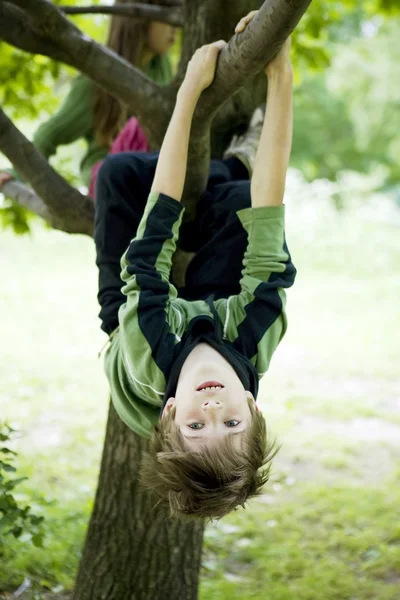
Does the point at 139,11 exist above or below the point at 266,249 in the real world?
above

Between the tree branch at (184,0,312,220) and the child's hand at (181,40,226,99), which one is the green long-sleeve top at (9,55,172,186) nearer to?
the tree branch at (184,0,312,220)

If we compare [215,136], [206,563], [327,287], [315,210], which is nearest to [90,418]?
[206,563]

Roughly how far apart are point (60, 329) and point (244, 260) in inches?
254

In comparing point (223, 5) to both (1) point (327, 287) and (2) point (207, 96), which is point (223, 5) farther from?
(1) point (327, 287)

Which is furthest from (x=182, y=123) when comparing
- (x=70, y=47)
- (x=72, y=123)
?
(x=72, y=123)

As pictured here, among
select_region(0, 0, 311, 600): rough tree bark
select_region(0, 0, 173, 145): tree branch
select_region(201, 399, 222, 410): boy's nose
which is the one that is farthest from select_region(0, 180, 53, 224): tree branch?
select_region(201, 399, 222, 410): boy's nose

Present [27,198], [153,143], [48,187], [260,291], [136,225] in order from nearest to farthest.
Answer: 1. [260,291]
2. [136,225]
3. [153,143]
4. [48,187]
5. [27,198]

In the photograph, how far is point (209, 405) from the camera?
211 cm

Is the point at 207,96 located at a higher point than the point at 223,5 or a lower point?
lower

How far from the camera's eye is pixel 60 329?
28.1ft

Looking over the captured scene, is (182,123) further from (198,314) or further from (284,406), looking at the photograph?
(284,406)

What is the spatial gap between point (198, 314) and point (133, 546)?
1.36 meters

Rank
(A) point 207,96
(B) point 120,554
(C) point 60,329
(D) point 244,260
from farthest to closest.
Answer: (C) point 60,329 < (B) point 120,554 < (D) point 244,260 < (A) point 207,96

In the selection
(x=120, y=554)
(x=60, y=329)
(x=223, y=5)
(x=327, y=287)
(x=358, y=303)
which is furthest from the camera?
(x=327, y=287)
